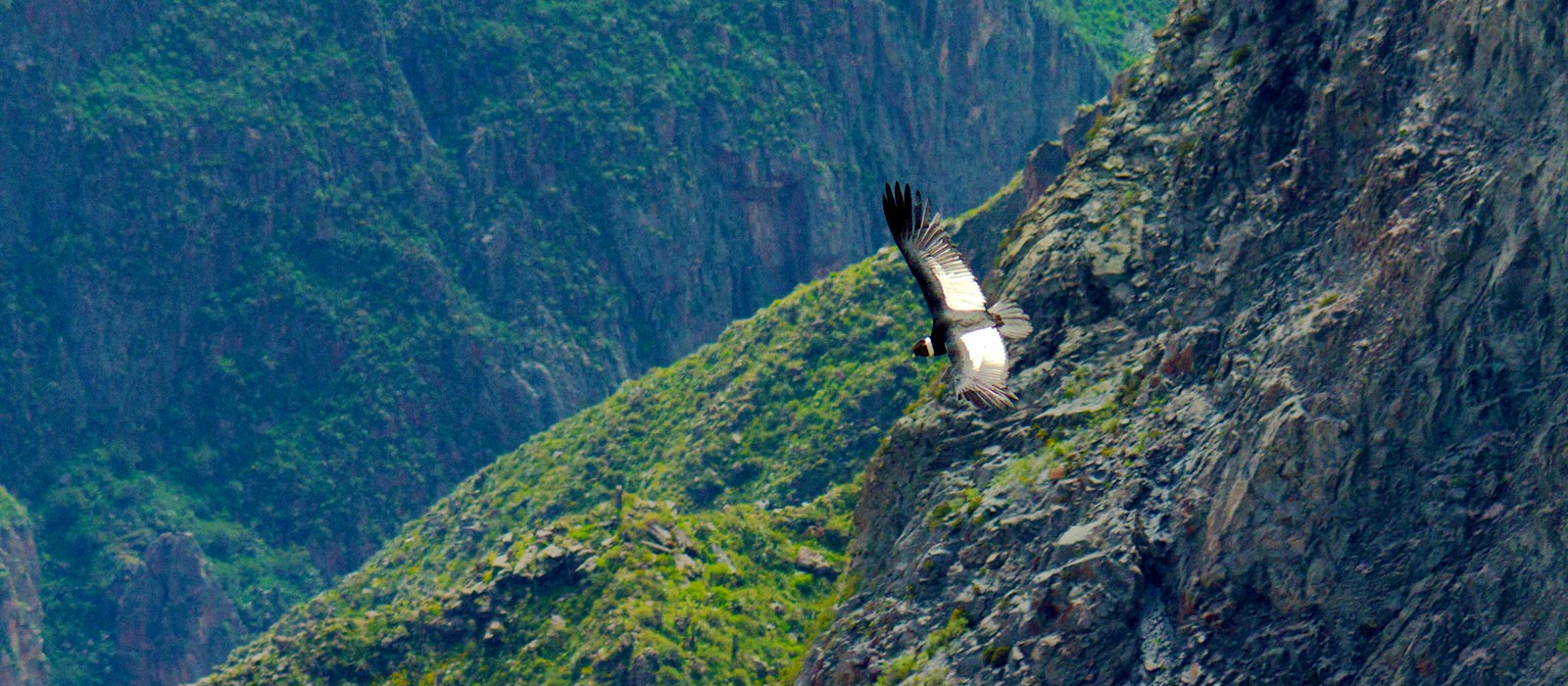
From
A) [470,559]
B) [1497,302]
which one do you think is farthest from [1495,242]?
[470,559]

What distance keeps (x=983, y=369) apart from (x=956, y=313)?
6.45ft

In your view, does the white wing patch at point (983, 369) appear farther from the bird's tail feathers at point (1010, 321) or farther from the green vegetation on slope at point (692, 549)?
the green vegetation on slope at point (692, 549)

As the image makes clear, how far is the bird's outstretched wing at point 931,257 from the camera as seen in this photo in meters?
65.2

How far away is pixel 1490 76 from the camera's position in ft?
301

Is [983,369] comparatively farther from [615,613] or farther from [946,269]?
[615,613]

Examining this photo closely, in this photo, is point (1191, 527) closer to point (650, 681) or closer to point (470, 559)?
point (650, 681)

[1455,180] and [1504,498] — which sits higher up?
[1455,180]

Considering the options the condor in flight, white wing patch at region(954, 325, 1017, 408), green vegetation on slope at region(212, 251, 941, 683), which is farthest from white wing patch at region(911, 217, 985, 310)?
green vegetation on slope at region(212, 251, 941, 683)

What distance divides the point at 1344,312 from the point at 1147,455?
7.89 meters

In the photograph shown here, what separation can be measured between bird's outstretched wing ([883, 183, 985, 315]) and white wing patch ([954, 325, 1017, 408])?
120 cm

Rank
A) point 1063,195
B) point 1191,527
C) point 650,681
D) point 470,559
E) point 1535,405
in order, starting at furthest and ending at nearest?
point 470,559
point 650,681
point 1063,195
point 1191,527
point 1535,405

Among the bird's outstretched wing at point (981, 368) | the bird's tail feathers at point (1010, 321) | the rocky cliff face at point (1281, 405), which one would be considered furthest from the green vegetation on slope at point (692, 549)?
the bird's tail feathers at point (1010, 321)

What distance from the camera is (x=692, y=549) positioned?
458ft

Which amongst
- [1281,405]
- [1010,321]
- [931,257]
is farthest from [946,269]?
[1281,405]
